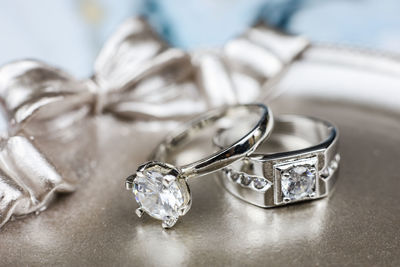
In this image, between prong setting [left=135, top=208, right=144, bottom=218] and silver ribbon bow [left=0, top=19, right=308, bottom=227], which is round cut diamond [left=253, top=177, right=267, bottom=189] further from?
silver ribbon bow [left=0, top=19, right=308, bottom=227]

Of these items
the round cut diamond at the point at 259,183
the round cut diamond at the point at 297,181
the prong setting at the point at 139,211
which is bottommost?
the round cut diamond at the point at 297,181

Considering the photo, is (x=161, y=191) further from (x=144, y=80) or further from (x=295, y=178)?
(x=144, y=80)

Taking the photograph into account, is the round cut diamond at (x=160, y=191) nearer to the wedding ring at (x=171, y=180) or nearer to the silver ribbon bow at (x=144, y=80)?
the wedding ring at (x=171, y=180)

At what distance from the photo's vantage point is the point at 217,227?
0.54m

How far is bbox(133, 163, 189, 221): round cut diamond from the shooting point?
52cm

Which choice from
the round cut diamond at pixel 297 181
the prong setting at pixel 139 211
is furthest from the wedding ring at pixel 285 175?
the prong setting at pixel 139 211

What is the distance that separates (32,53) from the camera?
3.35ft

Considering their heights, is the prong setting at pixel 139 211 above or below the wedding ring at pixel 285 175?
above

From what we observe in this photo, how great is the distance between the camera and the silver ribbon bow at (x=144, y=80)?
65 cm

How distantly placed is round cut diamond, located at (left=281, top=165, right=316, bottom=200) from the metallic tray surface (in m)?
0.02

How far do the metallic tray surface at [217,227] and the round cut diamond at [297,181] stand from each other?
0.06 ft

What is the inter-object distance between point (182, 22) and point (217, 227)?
0.54 metres

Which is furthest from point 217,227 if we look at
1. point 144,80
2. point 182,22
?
point 182,22

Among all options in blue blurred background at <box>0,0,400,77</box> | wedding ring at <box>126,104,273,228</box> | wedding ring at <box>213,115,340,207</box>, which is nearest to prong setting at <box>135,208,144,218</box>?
wedding ring at <box>126,104,273,228</box>
